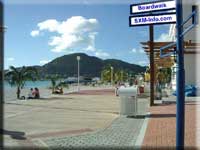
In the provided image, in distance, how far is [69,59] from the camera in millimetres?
148125

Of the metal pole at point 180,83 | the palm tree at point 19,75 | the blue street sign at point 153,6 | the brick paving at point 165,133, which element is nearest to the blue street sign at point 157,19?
the blue street sign at point 153,6

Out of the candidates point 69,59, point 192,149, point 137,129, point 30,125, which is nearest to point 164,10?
point 192,149

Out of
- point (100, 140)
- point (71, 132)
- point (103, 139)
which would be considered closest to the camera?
point (100, 140)

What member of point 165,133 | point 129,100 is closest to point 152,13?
point 165,133

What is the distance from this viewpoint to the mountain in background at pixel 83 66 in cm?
14479

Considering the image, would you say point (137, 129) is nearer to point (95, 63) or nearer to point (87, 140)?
point (87, 140)

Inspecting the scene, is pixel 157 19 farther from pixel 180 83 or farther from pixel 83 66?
pixel 83 66

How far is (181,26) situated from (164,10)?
124 centimetres

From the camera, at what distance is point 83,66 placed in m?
166

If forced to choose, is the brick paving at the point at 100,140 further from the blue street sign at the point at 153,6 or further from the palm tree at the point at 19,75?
the palm tree at the point at 19,75

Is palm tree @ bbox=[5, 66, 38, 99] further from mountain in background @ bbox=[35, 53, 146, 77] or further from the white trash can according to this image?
mountain in background @ bbox=[35, 53, 146, 77]

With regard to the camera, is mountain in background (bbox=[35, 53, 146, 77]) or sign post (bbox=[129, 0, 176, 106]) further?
mountain in background (bbox=[35, 53, 146, 77])

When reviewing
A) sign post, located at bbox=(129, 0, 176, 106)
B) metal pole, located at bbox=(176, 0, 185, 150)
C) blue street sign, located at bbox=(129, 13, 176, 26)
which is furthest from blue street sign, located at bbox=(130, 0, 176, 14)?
metal pole, located at bbox=(176, 0, 185, 150)

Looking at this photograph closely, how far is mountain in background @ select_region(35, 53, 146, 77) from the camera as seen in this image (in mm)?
144788
